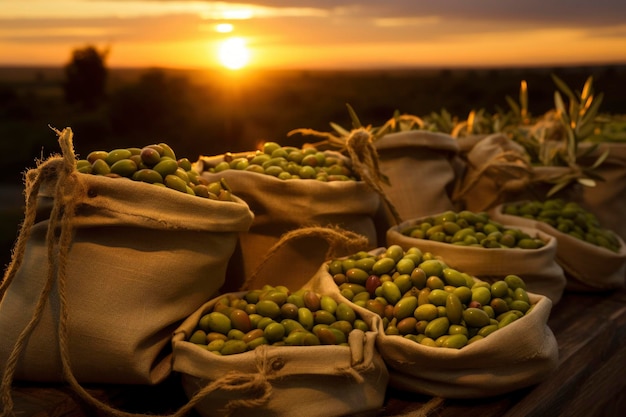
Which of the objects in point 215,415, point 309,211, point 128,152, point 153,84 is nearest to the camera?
A: point 215,415

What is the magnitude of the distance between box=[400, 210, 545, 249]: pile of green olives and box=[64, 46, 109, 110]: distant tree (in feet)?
22.1

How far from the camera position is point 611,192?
8.04ft

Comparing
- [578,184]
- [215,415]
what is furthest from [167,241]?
[578,184]

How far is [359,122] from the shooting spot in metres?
2.10

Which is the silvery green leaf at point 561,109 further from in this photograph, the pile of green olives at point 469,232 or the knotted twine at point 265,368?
the knotted twine at point 265,368

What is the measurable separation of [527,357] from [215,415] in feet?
1.98

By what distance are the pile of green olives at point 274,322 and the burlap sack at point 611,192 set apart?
4.83ft

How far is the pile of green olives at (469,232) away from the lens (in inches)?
69.0

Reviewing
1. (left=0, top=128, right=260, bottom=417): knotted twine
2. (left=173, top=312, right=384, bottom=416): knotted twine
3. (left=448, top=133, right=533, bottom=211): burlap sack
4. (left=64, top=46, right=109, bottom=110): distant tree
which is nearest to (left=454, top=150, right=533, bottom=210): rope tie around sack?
(left=448, top=133, right=533, bottom=211): burlap sack

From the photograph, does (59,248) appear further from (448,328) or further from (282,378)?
(448,328)

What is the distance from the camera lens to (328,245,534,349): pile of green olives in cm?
131

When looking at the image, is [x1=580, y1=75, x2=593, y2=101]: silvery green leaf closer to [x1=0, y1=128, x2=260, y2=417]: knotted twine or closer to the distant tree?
[x1=0, y1=128, x2=260, y2=417]: knotted twine

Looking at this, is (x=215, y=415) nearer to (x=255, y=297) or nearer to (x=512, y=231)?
(x=255, y=297)

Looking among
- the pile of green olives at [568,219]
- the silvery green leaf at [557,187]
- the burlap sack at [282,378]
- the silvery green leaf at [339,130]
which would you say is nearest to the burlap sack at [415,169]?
the silvery green leaf at [339,130]
